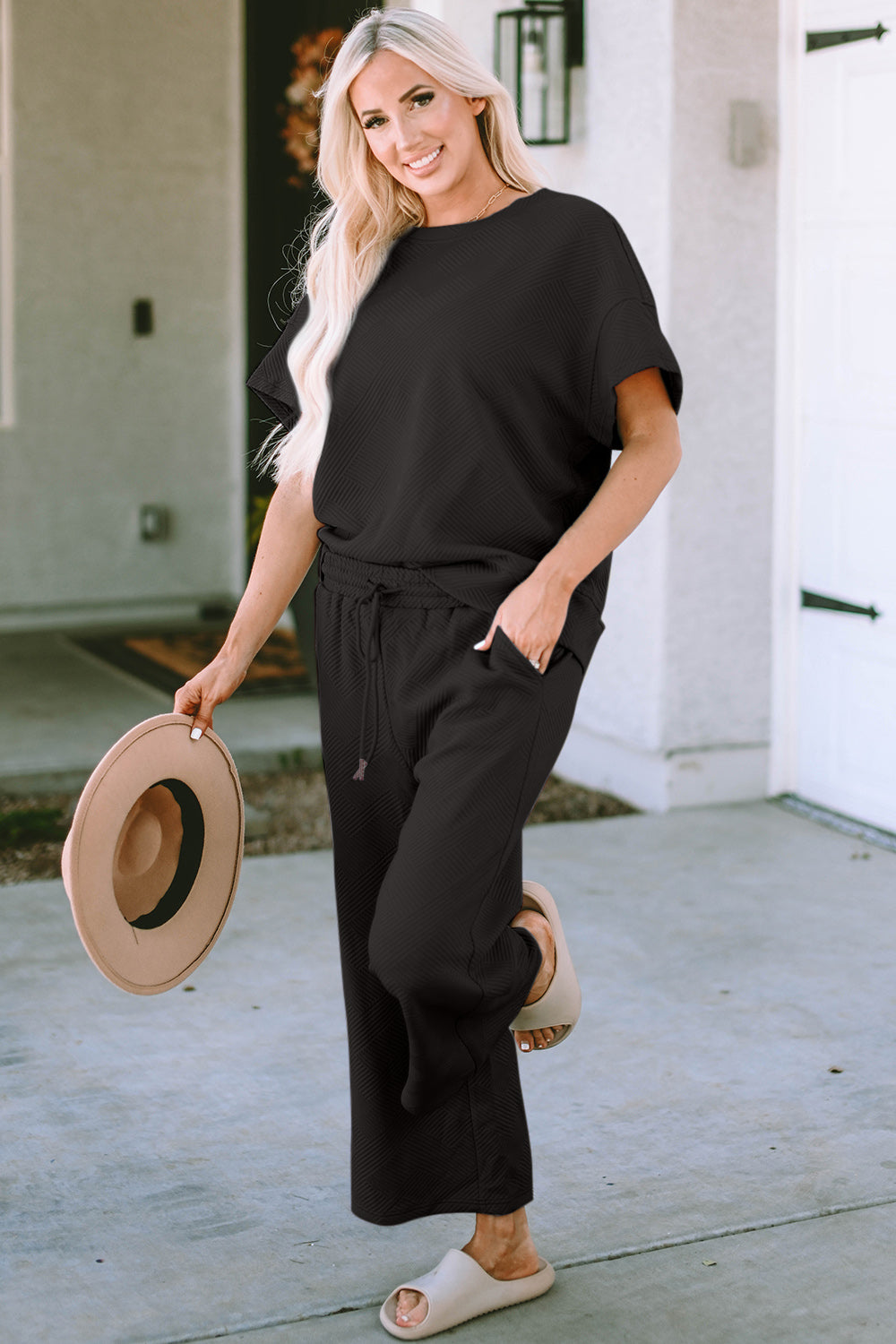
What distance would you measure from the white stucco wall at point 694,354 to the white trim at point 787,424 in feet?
0.09

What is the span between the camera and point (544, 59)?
16.6 ft

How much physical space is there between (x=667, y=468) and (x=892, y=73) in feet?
9.30

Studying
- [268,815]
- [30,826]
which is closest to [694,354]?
[268,815]

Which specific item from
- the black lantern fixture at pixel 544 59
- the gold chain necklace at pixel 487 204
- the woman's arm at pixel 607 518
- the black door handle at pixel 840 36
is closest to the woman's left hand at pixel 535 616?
the woman's arm at pixel 607 518

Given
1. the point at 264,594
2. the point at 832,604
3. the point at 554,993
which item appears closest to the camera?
the point at 554,993

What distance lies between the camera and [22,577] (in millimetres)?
7805

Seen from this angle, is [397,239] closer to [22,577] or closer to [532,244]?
[532,244]

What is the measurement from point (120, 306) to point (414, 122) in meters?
5.84

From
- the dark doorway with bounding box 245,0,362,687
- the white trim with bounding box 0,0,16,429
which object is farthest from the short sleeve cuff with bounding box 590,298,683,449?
the white trim with bounding box 0,0,16,429

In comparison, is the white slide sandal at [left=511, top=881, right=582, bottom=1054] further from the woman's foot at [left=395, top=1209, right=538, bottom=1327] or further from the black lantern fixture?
the black lantern fixture

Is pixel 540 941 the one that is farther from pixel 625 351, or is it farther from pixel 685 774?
pixel 685 774

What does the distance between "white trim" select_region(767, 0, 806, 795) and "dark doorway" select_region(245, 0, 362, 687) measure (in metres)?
3.15

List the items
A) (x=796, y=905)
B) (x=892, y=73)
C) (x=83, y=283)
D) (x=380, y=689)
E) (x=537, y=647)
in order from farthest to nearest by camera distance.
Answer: (x=83, y=283), (x=892, y=73), (x=796, y=905), (x=380, y=689), (x=537, y=647)

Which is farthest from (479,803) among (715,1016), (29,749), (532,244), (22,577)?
(22,577)
